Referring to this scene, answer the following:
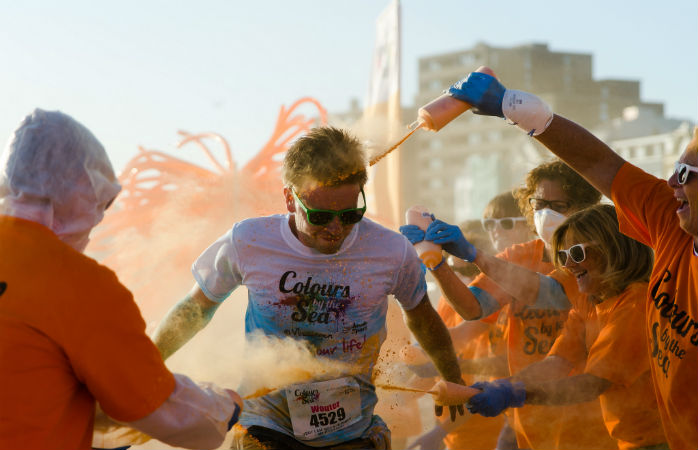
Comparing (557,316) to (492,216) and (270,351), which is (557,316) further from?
(270,351)

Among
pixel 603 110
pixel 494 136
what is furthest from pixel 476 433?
pixel 494 136

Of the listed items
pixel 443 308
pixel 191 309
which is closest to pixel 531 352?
pixel 443 308

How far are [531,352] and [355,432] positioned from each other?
124cm

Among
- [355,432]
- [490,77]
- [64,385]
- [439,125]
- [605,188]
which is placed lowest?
[355,432]

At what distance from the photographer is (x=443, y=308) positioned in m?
4.49

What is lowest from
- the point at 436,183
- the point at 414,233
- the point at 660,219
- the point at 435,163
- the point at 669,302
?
the point at 436,183

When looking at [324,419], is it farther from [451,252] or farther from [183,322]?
[451,252]

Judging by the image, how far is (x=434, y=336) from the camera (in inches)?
122

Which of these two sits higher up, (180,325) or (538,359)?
(180,325)

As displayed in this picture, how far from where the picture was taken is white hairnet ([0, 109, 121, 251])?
6.19 ft

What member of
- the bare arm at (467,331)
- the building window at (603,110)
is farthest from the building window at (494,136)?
the bare arm at (467,331)

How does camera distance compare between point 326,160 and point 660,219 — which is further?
point 326,160

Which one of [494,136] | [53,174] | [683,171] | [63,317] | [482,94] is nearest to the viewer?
[63,317]

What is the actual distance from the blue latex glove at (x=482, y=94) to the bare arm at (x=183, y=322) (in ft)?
4.22
